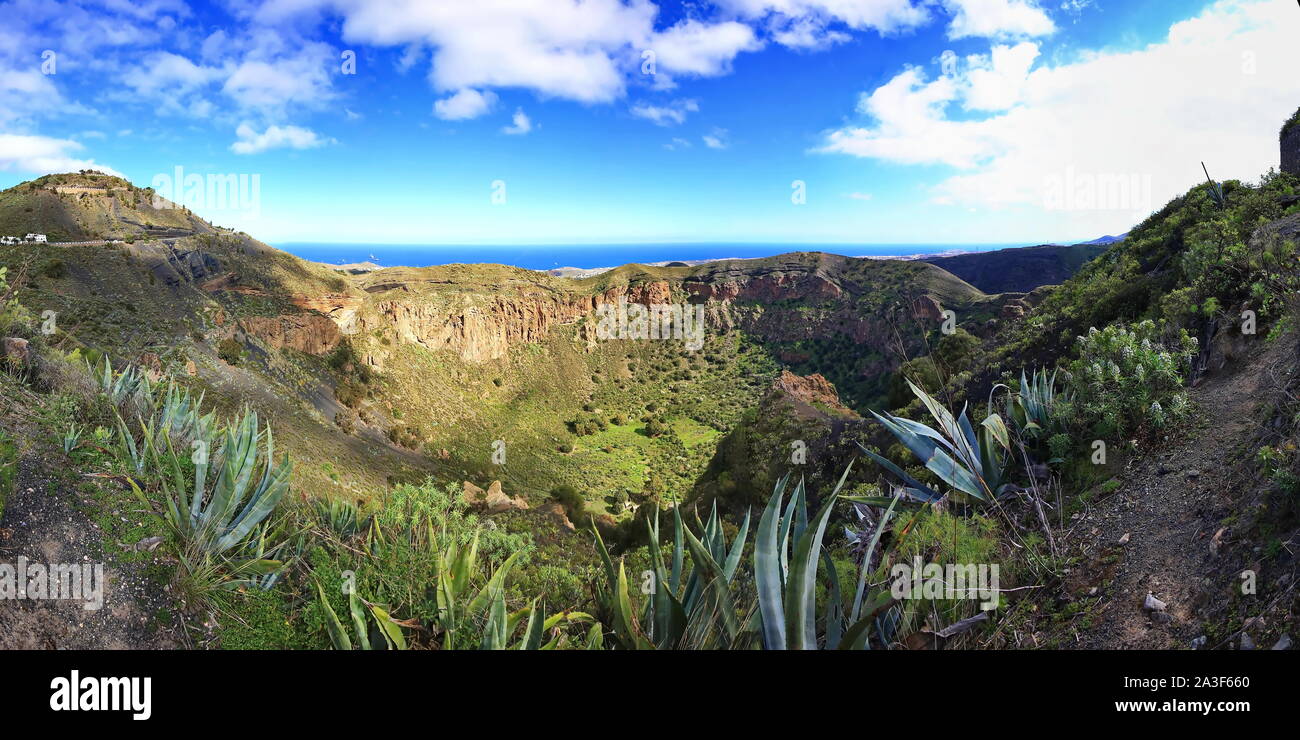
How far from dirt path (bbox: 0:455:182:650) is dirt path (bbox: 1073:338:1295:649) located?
472cm

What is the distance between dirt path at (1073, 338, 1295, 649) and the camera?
2.46m

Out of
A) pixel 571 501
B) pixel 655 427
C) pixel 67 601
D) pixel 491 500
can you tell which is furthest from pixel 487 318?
pixel 67 601

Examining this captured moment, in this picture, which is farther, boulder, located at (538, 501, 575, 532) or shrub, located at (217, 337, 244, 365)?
shrub, located at (217, 337, 244, 365)

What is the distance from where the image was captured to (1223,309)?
5375 millimetres

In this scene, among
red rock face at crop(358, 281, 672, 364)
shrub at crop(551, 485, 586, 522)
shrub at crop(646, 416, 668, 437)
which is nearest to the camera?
shrub at crop(551, 485, 586, 522)

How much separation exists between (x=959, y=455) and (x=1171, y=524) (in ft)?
4.18

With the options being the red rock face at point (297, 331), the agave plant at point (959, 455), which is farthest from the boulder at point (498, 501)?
the agave plant at point (959, 455)

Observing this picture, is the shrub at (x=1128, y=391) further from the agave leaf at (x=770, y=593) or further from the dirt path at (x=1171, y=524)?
the agave leaf at (x=770, y=593)

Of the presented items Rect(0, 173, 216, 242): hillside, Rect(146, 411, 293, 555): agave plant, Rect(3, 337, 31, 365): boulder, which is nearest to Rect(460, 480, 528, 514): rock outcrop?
Rect(3, 337, 31, 365): boulder

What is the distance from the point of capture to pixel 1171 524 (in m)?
3.04

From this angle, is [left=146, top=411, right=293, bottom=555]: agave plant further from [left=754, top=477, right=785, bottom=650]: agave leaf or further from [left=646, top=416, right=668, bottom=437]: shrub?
[left=646, top=416, right=668, bottom=437]: shrub

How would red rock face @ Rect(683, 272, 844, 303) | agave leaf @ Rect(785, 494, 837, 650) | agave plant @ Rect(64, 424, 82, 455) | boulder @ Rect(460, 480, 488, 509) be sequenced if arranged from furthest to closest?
red rock face @ Rect(683, 272, 844, 303), boulder @ Rect(460, 480, 488, 509), agave plant @ Rect(64, 424, 82, 455), agave leaf @ Rect(785, 494, 837, 650)
